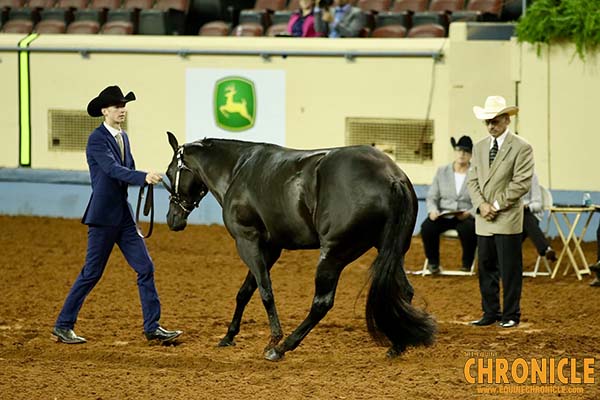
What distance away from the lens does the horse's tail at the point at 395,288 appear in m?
8.05

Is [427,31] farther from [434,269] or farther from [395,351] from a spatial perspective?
[395,351]

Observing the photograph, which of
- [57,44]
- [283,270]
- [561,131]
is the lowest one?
[283,270]

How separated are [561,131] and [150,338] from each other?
23.7ft

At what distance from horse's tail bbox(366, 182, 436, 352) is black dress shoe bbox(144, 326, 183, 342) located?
1.68 m

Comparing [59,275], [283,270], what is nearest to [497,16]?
[283,270]

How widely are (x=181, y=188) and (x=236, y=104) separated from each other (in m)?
7.69

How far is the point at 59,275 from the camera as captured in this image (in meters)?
12.7

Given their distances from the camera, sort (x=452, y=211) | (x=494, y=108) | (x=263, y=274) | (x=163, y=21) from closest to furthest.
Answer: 1. (x=263, y=274)
2. (x=494, y=108)
3. (x=452, y=211)
4. (x=163, y=21)

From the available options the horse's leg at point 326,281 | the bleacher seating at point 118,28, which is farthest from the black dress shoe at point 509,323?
the bleacher seating at point 118,28

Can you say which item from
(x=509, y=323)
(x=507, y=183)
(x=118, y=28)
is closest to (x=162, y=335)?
(x=509, y=323)

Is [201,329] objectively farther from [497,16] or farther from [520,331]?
[497,16]

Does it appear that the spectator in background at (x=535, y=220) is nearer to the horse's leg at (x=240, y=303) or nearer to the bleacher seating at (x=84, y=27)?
the horse's leg at (x=240, y=303)

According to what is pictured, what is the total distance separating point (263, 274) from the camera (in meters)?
8.60

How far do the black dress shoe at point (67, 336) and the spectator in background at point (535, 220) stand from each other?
5008mm
